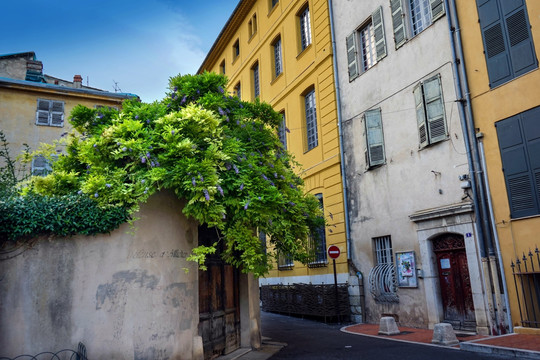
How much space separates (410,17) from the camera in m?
13.2

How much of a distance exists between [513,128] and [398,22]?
5.26 metres

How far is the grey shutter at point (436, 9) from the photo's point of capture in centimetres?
1169

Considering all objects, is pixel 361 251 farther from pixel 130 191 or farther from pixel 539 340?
pixel 130 191

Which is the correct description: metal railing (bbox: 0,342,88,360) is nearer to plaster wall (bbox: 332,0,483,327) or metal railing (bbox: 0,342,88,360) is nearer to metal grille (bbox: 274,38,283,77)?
plaster wall (bbox: 332,0,483,327)

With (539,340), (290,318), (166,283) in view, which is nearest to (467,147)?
(539,340)

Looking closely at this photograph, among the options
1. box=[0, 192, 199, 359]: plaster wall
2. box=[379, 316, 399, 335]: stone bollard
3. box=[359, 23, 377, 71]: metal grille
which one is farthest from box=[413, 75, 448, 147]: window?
box=[0, 192, 199, 359]: plaster wall

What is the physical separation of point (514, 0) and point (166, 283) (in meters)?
9.54

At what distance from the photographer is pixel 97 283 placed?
22.7ft

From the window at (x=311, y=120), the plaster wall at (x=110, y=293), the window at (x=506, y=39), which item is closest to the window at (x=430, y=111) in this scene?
the window at (x=506, y=39)

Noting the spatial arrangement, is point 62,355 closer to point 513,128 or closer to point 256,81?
point 513,128

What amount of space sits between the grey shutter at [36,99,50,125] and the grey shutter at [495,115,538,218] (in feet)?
57.8

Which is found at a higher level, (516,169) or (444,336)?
(516,169)

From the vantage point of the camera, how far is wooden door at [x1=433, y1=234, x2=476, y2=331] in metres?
10.8

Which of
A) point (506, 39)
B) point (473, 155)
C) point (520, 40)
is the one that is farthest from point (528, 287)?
point (506, 39)
